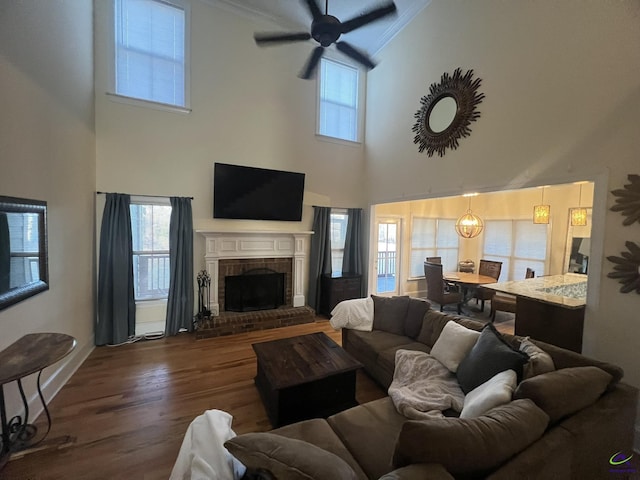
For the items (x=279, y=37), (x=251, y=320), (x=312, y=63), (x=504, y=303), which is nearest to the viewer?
(x=279, y=37)

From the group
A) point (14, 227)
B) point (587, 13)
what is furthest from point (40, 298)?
point (587, 13)

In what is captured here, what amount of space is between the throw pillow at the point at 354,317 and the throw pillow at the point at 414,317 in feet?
1.36

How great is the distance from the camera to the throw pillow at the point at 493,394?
1.38 meters

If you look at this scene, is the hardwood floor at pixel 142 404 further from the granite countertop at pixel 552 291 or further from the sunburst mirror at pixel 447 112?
the sunburst mirror at pixel 447 112

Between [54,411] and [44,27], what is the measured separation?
3.32m

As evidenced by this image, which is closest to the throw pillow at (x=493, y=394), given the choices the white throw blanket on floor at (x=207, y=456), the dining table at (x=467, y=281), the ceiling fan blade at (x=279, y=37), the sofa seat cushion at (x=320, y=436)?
the sofa seat cushion at (x=320, y=436)

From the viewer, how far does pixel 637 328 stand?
2143 millimetres

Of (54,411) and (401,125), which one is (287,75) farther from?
(54,411)

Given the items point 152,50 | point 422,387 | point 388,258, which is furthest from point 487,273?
point 152,50

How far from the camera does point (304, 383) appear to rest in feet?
6.98

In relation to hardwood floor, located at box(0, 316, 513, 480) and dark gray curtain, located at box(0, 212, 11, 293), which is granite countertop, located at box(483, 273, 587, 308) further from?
dark gray curtain, located at box(0, 212, 11, 293)

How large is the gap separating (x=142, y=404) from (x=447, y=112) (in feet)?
16.0

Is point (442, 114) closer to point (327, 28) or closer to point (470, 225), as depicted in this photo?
point (327, 28)

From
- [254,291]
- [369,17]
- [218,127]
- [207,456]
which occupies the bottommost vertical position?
[254,291]
